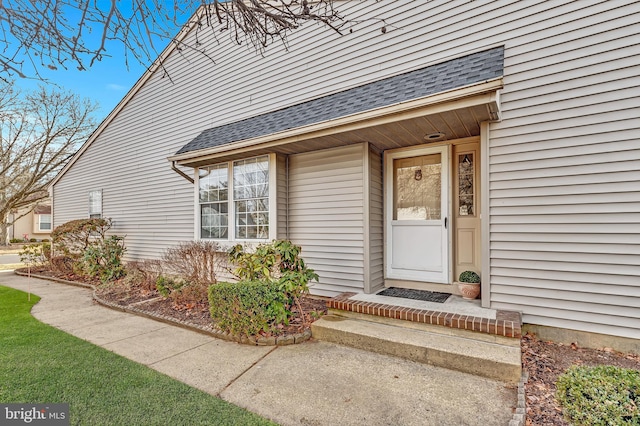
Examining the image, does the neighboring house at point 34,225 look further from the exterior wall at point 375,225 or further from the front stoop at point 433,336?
the front stoop at point 433,336

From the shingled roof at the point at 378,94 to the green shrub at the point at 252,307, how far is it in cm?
248

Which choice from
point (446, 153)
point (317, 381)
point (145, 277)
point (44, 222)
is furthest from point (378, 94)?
point (44, 222)

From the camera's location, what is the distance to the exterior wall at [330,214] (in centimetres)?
493

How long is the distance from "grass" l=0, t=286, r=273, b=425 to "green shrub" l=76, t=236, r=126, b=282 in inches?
156

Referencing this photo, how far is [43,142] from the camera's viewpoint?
607 inches

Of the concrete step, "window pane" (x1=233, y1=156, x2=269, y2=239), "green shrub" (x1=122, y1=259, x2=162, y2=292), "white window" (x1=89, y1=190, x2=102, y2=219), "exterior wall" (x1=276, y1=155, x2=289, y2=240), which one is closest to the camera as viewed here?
the concrete step

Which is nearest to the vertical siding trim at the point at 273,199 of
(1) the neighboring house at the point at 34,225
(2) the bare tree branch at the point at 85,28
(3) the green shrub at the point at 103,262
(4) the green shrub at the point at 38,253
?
(2) the bare tree branch at the point at 85,28

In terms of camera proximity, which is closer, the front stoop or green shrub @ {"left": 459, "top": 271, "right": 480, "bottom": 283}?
the front stoop

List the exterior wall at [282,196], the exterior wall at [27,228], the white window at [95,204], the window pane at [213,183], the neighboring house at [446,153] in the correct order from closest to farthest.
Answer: the neighboring house at [446,153], the exterior wall at [282,196], the window pane at [213,183], the white window at [95,204], the exterior wall at [27,228]

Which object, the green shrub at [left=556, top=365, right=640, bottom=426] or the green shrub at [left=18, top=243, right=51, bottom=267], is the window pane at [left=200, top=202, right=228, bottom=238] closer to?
the green shrub at [left=556, top=365, right=640, bottom=426]

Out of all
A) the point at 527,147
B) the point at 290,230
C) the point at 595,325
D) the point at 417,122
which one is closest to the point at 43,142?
the point at 290,230

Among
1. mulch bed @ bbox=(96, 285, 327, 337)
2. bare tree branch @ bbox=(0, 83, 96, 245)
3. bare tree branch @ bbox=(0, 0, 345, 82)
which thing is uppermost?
bare tree branch @ bbox=(0, 83, 96, 245)

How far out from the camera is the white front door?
4.64 metres

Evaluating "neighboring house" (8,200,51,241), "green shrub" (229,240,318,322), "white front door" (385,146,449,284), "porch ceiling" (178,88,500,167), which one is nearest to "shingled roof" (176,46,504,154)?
"porch ceiling" (178,88,500,167)
